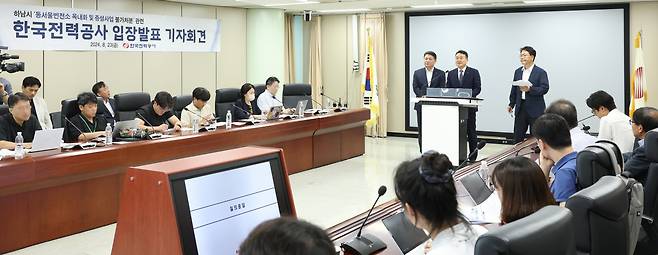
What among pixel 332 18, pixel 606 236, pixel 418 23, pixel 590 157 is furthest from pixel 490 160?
pixel 332 18

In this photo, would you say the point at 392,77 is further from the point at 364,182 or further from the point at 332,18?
the point at 364,182

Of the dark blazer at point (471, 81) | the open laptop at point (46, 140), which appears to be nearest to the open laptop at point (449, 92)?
the dark blazer at point (471, 81)

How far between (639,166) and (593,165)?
1085 mm

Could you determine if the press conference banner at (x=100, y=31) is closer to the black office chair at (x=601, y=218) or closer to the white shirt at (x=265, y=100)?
the white shirt at (x=265, y=100)

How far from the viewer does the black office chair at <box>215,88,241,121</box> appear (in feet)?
23.9

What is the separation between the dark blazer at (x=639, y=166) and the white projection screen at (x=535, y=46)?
5.80 meters

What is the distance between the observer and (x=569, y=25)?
9039mm

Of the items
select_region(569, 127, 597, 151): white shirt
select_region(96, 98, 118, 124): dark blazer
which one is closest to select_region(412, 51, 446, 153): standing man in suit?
select_region(96, 98, 118, 124): dark blazer

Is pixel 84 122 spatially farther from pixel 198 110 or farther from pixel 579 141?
pixel 579 141

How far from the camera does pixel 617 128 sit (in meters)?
4.48

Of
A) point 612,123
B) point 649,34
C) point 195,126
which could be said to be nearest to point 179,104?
point 195,126

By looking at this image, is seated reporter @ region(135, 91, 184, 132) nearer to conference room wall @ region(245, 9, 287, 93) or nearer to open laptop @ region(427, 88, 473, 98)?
open laptop @ region(427, 88, 473, 98)

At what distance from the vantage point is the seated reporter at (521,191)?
2.05 m

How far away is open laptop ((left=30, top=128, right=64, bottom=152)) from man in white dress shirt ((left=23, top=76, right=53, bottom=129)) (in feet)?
5.75
